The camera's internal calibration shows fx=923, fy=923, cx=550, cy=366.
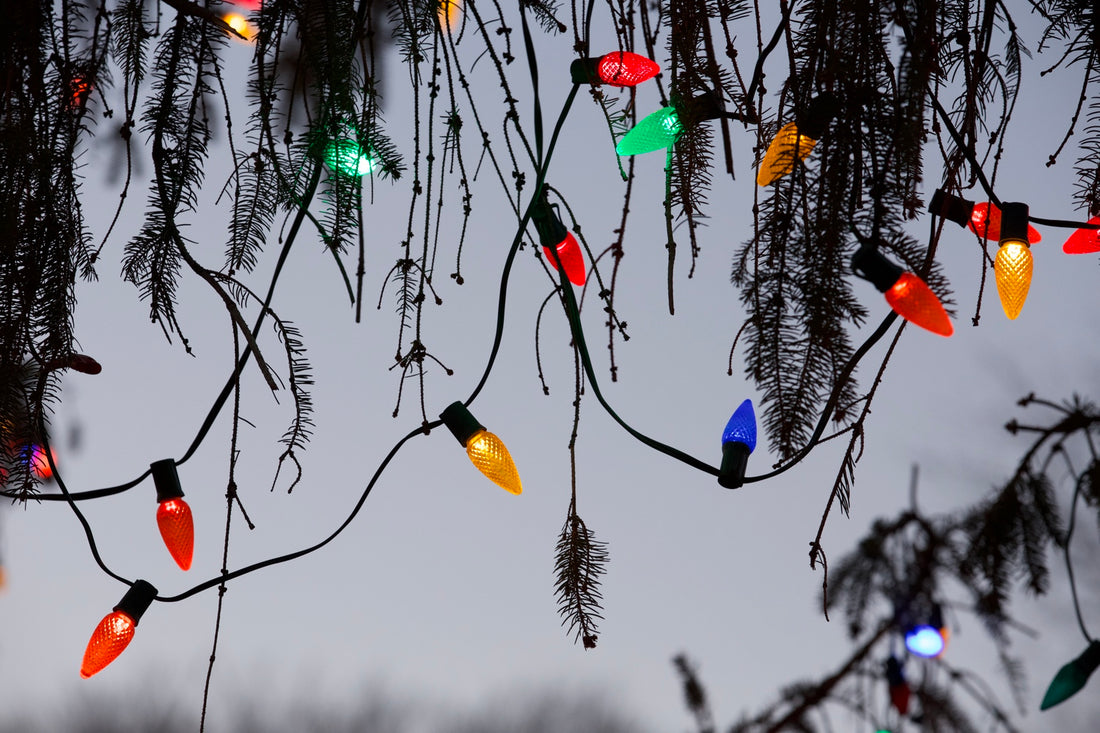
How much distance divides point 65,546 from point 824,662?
1730mm

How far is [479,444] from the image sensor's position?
69cm

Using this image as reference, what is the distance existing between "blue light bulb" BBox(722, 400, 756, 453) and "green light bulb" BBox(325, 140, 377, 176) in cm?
31

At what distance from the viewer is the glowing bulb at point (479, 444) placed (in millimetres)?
686

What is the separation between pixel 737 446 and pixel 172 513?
430mm

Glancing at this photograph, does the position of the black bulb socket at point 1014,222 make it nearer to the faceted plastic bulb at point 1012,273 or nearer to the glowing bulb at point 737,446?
the faceted plastic bulb at point 1012,273

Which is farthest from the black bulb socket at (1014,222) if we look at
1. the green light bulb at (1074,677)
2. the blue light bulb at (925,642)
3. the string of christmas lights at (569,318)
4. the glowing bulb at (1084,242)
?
the blue light bulb at (925,642)

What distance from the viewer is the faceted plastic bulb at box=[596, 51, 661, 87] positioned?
69cm

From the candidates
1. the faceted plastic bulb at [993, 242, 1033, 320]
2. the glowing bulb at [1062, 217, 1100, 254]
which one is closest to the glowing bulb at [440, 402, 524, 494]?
the faceted plastic bulb at [993, 242, 1033, 320]

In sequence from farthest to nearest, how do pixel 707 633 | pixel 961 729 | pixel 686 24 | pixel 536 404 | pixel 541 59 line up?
pixel 707 633 < pixel 961 729 < pixel 536 404 < pixel 541 59 < pixel 686 24

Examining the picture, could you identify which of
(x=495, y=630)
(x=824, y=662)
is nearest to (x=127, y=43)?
(x=495, y=630)

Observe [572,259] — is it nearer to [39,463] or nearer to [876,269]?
[876,269]

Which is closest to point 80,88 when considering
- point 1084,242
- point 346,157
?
point 346,157

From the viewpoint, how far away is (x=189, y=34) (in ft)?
2.20

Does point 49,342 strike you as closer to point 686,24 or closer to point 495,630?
point 686,24
